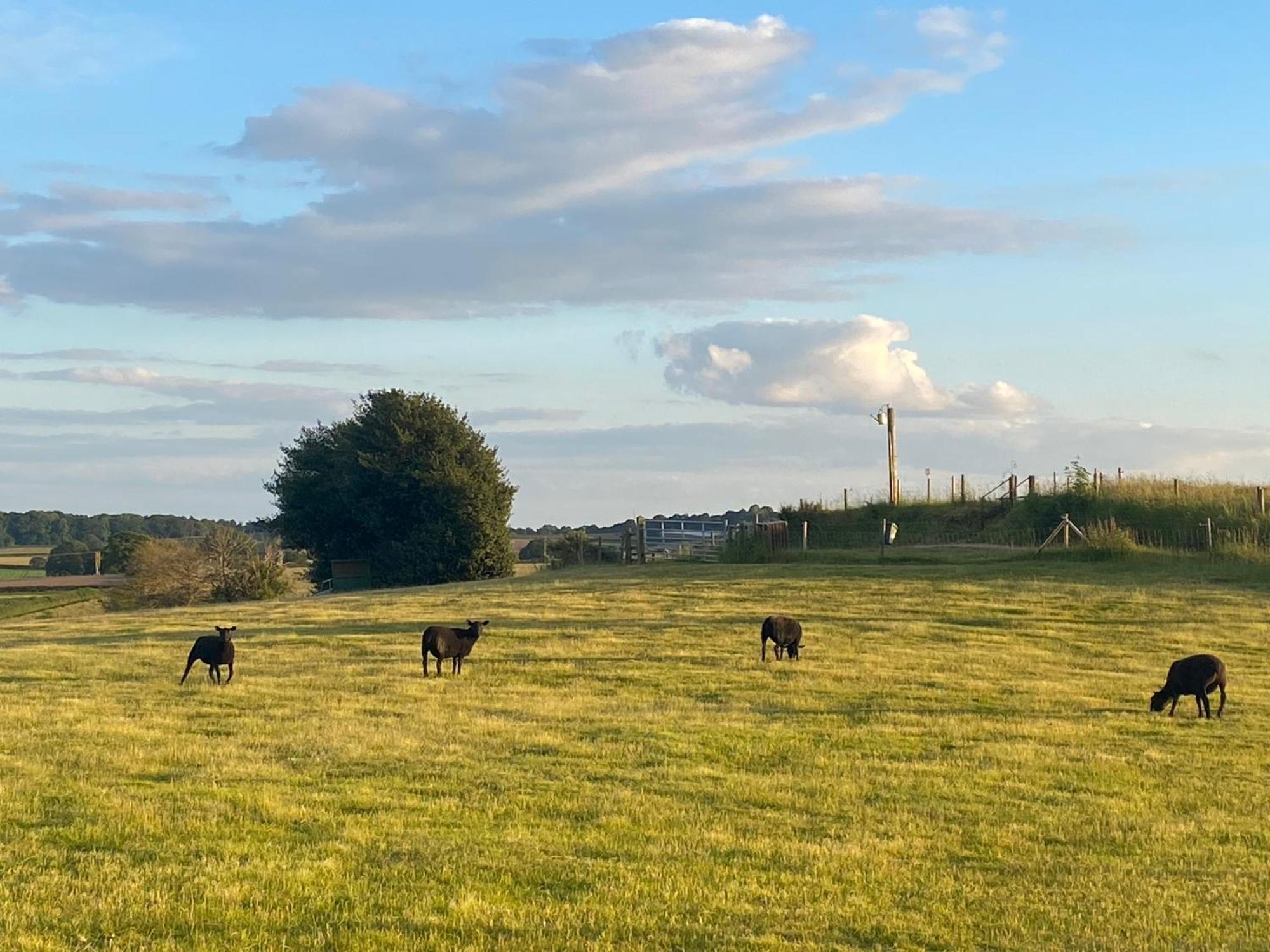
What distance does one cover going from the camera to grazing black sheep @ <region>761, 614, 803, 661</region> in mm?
25312

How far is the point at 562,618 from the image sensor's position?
1320 inches

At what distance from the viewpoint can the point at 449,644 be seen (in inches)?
921

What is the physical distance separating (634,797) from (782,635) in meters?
12.7

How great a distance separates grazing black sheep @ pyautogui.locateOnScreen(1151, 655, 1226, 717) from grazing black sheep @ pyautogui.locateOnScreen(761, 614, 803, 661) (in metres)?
7.19

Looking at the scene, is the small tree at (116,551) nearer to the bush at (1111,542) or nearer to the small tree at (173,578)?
the small tree at (173,578)

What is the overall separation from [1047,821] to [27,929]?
29.5ft

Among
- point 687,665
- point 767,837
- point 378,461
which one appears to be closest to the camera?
point 767,837

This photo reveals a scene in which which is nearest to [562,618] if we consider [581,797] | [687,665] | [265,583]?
[687,665]

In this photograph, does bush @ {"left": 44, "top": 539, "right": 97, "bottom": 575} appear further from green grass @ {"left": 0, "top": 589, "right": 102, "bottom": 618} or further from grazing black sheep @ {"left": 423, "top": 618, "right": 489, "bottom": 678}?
grazing black sheep @ {"left": 423, "top": 618, "right": 489, "bottom": 678}

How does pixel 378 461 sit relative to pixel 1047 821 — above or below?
above

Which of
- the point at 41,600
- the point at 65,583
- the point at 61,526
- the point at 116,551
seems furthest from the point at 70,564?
the point at 61,526

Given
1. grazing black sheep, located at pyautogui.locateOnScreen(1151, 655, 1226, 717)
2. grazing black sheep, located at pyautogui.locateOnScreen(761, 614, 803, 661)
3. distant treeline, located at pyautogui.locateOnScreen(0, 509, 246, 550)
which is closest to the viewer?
grazing black sheep, located at pyautogui.locateOnScreen(1151, 655, 1226, 717)

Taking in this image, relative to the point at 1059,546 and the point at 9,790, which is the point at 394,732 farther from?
the point at 1059,546

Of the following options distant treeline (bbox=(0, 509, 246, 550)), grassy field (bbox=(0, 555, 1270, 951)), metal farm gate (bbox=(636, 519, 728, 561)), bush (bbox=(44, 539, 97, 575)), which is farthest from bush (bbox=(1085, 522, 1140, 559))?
distant treeline (bbox=(0, 509, 246, 550))
